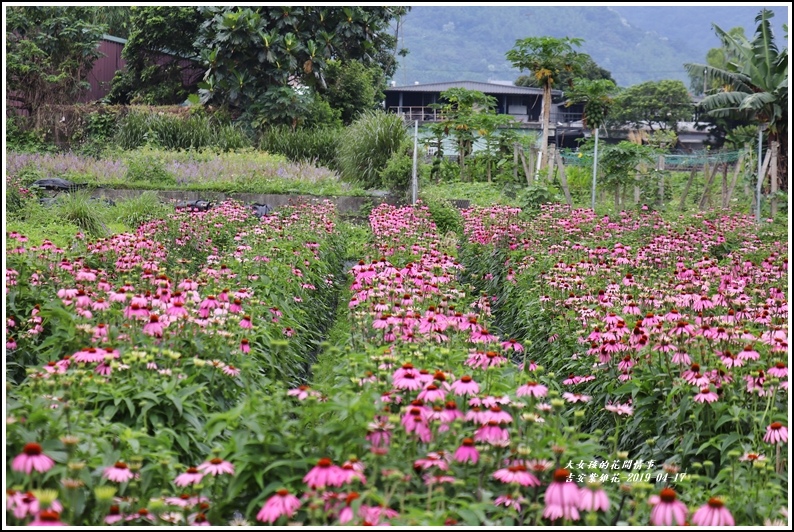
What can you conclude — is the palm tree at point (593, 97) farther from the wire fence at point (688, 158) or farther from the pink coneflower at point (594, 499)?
the pink coneflower at point (594, 499)

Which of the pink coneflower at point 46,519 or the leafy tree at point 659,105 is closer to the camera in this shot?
the pink coneflower at point 46,519

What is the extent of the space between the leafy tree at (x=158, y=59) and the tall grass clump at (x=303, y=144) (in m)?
5.00

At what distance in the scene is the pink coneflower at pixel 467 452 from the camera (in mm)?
2416

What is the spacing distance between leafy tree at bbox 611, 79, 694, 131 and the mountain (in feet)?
239

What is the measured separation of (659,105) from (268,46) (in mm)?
31495

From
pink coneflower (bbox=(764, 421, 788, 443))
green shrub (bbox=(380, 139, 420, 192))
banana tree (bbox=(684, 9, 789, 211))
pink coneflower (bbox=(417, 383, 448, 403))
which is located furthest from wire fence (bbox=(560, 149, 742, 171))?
pink coneflower (bbox=(417, 383, 448, 403))

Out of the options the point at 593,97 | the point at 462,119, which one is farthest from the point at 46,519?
the point at 462,119

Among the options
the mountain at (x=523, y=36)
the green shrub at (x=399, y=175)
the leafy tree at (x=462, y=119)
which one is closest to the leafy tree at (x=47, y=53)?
the leafy tree at (x=462, y=119)

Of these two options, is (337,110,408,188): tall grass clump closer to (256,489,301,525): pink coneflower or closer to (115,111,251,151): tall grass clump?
(115,111,251,151): tall grass clump

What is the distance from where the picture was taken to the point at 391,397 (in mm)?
2832

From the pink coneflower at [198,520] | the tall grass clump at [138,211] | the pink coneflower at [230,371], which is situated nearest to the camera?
the pink coneflower at [198,520]

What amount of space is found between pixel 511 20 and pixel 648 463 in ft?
469

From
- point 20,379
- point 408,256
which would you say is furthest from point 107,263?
point 408,256

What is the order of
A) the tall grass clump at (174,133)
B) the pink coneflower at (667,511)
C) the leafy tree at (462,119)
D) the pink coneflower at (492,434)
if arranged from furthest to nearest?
the tall grass clump at (174,133) < the leafy tree at (462,119) < the pink coneflower at (492,434) < the pink coneflower at (667,511)
